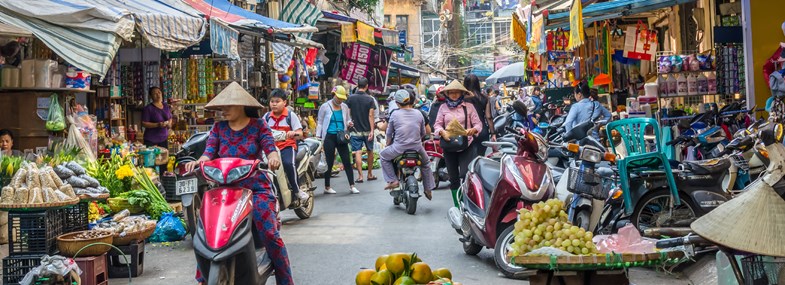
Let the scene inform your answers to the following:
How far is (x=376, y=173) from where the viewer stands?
2105 cm

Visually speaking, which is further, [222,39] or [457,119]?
[222,39]

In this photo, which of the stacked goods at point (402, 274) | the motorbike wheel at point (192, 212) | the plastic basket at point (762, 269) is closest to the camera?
the plastic basket at point (762, 269)

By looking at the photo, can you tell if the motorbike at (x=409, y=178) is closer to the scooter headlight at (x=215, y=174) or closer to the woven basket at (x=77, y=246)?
the woven basket at (x=77, y=246)

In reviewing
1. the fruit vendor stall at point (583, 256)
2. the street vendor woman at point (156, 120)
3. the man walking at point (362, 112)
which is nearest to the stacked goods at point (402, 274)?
the fruit vendor stall at point (583, 256)

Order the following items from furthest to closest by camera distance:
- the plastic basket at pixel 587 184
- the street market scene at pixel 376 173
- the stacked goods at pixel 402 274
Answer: the plastic basket at pixel 587 184, the street market scene at pixel 376 173, the stacked goods at pixel 402 274

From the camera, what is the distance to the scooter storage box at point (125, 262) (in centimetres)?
885

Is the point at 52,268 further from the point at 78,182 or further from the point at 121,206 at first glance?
the point at 121,206

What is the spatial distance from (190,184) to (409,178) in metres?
4.25

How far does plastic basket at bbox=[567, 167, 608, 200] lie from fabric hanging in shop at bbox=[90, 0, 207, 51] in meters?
5.69

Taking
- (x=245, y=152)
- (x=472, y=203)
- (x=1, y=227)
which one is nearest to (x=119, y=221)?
(x=1, y=227)

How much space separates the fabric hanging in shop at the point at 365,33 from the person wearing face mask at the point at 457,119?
46.1ft

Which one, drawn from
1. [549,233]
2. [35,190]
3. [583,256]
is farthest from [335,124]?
[583,256]

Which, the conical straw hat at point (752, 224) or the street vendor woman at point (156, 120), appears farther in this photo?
the street vendor woman at point (156, 120)

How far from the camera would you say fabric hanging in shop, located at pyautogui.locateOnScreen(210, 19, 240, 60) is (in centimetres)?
1363
